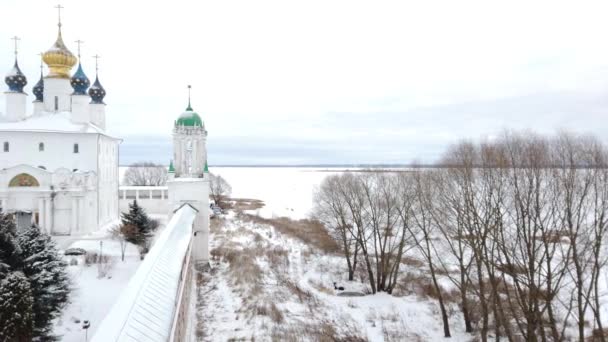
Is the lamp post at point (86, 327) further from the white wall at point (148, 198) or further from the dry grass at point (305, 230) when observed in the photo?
the white wall at point (148, 198)

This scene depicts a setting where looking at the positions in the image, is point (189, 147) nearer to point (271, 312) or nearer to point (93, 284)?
point (93, 284)

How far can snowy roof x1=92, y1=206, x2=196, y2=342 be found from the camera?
188 inches

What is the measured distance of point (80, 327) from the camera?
12.3 m

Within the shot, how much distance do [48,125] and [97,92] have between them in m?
6.26

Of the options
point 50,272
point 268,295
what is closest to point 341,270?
point 268,295

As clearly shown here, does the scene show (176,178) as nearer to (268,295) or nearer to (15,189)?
(268,295)

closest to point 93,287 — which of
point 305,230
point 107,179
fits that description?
point 107,179

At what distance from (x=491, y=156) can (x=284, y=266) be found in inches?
493

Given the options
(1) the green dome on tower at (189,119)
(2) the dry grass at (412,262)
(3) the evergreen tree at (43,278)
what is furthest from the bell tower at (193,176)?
(2) the dry grass at (412,262)

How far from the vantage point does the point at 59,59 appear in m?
26.3

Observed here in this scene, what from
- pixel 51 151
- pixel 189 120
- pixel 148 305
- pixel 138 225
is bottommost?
pixel 138 225

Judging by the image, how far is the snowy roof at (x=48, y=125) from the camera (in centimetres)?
2362

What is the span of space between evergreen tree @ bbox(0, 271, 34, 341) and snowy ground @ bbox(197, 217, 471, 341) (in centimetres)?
444

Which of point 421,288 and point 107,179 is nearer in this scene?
point 421,288
